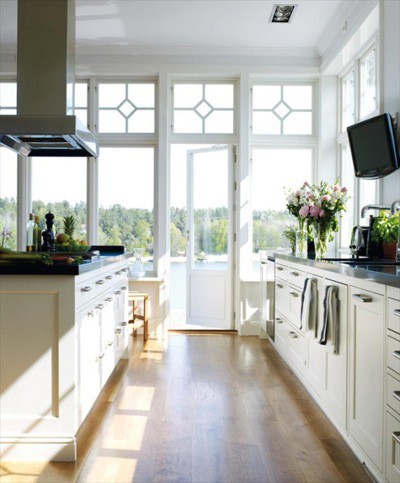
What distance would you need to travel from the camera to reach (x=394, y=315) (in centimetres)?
183

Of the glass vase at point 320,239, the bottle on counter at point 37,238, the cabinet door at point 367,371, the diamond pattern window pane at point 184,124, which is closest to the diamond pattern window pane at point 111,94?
the diamond pattern window pane at point 184,124

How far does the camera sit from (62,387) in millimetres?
2355

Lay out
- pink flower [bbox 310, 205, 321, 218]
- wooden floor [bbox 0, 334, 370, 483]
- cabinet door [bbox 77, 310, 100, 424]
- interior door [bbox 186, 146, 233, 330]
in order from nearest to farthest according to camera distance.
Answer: wooden floor [bbox 0, 334, 370, 483] < cabinet door [bbox 77, 310, 100, 424] < pink flower [bbox 310, 205, 321, 218] < interior door [bbox 186, 146, 233, 330]

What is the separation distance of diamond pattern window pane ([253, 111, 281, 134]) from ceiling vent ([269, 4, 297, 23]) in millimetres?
1110

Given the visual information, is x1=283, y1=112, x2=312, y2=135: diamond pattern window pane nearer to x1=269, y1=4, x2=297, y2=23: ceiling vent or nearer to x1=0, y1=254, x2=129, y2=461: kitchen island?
x1=269, y1=4, x2=297, y2=23: ceiling vent

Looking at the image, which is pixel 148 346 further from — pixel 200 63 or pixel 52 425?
pixel 200 63

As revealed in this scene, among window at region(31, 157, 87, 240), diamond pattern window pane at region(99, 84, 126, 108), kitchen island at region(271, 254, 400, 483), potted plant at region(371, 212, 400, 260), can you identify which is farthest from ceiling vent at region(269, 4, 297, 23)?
window at region(31, 157, 87, 240)

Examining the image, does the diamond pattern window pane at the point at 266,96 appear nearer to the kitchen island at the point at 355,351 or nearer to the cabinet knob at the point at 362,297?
the kitchen island at the point at 355,351

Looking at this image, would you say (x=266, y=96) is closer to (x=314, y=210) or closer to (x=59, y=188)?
(x=314, y=210)

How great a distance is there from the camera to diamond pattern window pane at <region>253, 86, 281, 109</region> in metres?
5.63

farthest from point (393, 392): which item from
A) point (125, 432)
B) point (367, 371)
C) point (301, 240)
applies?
point (301, 240)

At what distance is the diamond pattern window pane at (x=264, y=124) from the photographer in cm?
563

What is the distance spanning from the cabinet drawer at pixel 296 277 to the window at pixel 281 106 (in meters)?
2.35

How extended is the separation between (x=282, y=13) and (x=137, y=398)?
11.5 feet
